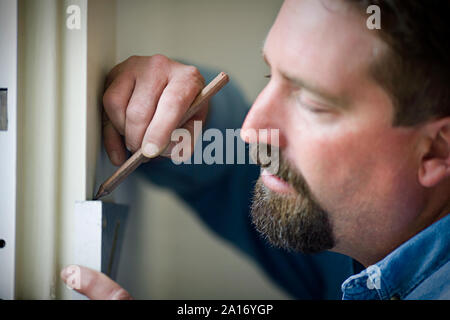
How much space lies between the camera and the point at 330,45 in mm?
562

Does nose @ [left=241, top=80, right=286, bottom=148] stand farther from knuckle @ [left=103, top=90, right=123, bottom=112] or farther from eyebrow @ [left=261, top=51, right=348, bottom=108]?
knuckle @ [left=103, top=90, right=123, bottom=112]

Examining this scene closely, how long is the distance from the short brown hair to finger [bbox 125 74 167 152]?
34 centimetres

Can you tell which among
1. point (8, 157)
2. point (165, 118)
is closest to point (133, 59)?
point (165, 118)

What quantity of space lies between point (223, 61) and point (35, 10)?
13.9 inches

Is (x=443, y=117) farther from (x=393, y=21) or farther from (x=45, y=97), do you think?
(x=45, y=97)

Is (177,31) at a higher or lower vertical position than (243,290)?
higher

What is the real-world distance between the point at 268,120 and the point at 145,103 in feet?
0.67

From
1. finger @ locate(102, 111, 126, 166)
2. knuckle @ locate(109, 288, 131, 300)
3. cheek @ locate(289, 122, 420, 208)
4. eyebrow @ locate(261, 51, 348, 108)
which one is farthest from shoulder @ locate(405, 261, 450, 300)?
finger @ locate(102, 111, 126, 166)

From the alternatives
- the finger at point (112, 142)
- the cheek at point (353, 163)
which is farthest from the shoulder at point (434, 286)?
the finger at point (112, 142)

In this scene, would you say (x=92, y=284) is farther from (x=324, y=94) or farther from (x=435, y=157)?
(x=435, y=157)

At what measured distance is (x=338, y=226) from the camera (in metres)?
0.64

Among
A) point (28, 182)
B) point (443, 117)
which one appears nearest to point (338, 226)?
point (443, 117)

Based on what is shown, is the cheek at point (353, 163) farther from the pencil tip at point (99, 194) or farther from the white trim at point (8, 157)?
the white trim at point (8, 157)

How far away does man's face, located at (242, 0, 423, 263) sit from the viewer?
56 cm
